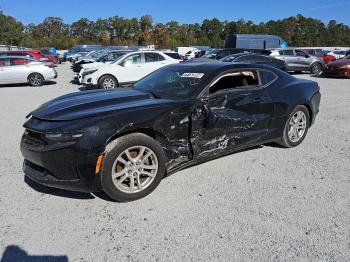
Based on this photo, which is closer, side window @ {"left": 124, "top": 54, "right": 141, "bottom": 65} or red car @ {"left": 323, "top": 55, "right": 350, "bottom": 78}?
side window @ {"left": 124, "top": 54, "right": 141, "bottom": 65}

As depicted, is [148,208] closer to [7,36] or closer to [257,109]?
[257,109]

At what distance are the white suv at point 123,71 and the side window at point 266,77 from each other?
8.57 m

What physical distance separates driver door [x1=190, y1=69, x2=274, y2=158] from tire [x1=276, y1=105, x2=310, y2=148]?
52 cm

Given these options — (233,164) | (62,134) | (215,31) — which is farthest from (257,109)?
(215,31)

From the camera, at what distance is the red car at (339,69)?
1705cm

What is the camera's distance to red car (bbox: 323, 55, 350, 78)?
17.0 m

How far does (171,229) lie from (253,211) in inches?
35.7

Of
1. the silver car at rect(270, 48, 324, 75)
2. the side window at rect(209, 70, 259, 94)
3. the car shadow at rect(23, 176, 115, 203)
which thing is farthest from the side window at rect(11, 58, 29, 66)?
the side window at rect(209, 70, 259, 94)

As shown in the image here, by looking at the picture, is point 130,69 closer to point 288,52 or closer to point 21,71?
point 21,71

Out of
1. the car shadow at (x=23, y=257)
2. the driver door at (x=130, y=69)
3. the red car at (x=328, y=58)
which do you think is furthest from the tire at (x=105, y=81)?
the red car at (x=328, y=58)

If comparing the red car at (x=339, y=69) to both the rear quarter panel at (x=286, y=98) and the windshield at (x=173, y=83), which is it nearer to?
the rear quarter panel at (x=286, y=98)

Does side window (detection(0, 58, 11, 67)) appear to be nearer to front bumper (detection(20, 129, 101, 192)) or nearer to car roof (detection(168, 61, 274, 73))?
car roof (detection(168, 61, 274, 73))

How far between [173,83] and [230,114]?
0.91 meters

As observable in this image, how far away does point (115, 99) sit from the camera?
4.29 meters
